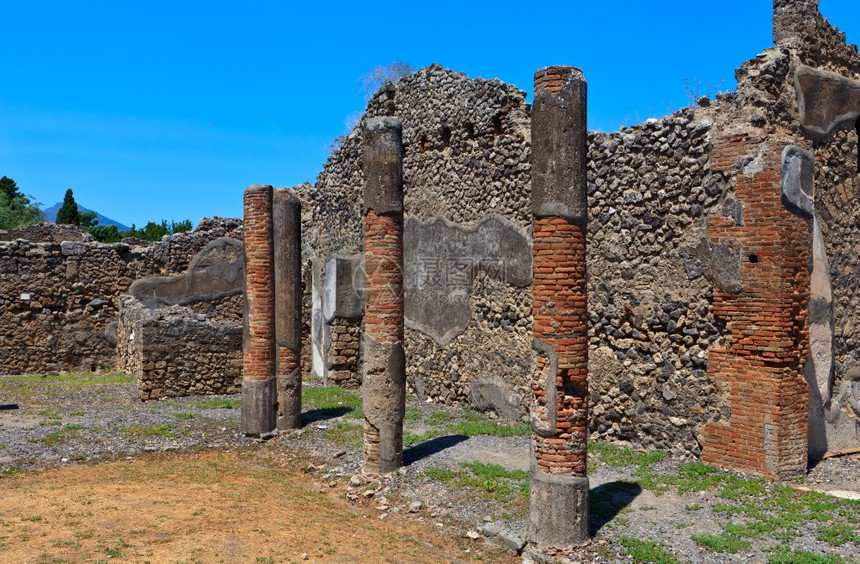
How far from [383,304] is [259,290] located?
9.14 feet

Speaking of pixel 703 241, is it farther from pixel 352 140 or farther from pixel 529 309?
pixel 352 140

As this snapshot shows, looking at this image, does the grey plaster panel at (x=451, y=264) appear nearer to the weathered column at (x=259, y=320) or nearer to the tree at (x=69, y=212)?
the weathered column at (x=259, y=320)

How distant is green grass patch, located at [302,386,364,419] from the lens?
1170 cm

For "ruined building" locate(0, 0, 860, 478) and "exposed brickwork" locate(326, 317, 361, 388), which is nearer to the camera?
"ruined building" locate(0, 0, 860, 478)

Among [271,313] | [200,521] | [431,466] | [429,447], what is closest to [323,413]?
[271,313]

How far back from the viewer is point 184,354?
1288cm

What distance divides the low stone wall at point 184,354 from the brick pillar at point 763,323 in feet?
28.5

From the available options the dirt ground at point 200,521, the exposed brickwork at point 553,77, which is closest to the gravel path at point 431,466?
the dirt ground at point 200,521

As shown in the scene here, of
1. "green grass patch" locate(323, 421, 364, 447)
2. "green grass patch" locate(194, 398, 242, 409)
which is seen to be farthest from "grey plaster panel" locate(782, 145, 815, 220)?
"green grass patch" locate(194, 398, 242, 409)

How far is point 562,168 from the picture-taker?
621cm

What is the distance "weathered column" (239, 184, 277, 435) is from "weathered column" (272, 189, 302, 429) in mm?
108

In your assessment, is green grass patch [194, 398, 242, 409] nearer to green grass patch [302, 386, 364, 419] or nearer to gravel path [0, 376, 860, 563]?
gravel path [0, 376, 860, 563]

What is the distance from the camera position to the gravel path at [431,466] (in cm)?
617

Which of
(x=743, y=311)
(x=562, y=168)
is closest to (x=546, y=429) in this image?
(x=562, y=168)
